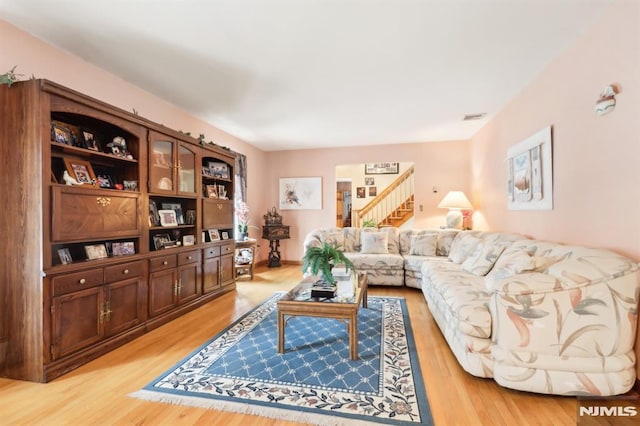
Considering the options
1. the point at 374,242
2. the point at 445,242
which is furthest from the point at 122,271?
the point at 445,242

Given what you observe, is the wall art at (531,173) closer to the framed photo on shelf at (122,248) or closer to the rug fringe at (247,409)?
the rug fringe at (247,409)

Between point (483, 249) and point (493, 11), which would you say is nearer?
point (493, 11)

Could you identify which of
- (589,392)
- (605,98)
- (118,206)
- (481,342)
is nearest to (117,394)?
(118,206)

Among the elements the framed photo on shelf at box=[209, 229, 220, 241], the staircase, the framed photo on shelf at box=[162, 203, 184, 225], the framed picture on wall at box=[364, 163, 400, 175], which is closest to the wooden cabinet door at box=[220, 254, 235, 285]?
the framed photo on shelf at box=[209, 229, 220, 241]

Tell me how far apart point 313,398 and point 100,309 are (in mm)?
1891

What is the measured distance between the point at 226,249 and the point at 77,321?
2029 mm

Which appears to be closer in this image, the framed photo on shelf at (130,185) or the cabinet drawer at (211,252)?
the framed photo on shelf at (130,185)

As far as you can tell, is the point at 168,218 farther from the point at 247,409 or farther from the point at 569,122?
the point at 569,122

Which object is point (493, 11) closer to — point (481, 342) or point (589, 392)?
point (481, 342)

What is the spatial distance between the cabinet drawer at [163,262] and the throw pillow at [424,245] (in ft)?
11.4

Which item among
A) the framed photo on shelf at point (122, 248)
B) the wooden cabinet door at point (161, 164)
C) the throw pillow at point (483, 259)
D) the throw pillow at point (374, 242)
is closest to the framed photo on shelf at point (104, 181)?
the wooden cabinet door at point (161, 164)

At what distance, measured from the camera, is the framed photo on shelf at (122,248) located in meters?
2.56

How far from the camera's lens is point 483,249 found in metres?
3.28

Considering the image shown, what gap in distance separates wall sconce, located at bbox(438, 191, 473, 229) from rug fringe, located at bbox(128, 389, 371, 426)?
166 inches
